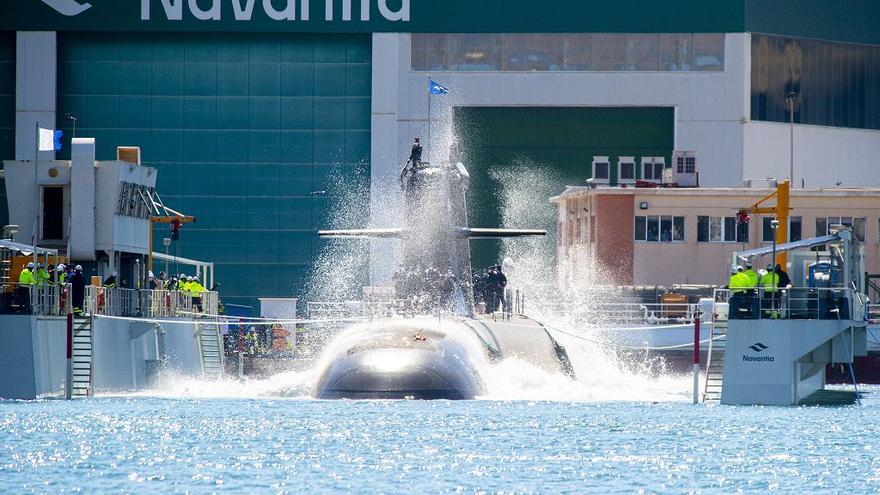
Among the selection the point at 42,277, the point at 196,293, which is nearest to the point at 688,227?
the point at 196,293

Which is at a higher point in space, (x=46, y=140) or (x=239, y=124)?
(x=239, y=124)

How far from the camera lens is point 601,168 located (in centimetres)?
8975

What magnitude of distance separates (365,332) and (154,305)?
11.4 m

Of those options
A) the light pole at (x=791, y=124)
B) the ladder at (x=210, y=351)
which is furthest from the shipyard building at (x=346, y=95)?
the ladder at (x=210, y=351)

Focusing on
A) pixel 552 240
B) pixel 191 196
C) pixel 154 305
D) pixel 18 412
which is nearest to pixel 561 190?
pixel 552 240

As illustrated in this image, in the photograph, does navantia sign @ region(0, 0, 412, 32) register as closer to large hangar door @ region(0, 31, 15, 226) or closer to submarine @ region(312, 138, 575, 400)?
large hangar door @ region(0, 31, 15, 226)

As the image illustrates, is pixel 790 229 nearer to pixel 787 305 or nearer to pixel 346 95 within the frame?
pixel 346 95

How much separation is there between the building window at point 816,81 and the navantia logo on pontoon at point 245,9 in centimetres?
1936

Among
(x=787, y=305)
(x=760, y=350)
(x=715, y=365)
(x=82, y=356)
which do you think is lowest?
(x=715, y=365)

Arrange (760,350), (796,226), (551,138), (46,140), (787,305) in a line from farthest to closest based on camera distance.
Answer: (551,138) → (796,226) → (46,140) → (787,305) → (760,350)

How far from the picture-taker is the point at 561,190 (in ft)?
299

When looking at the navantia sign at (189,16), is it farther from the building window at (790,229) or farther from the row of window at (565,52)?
the building window at (790,229)

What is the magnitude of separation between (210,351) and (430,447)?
30.4m

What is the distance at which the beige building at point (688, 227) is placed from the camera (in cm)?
8075
